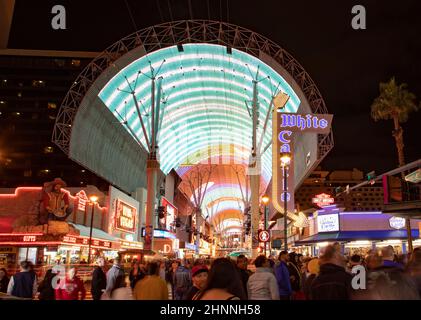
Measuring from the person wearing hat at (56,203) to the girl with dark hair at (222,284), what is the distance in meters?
29.0

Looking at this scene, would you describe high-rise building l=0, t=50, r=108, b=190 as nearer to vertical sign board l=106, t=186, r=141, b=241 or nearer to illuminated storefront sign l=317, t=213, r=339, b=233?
vertical sign board l=106, t=186, r=141, b=241

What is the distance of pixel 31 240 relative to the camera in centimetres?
2941

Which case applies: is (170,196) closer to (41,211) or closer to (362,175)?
(41,211)

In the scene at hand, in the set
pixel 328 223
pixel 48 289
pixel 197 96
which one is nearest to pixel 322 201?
pixel 328 223

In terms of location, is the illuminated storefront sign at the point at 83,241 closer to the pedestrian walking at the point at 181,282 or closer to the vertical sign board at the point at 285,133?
the vertical sign board at the point at 285,133

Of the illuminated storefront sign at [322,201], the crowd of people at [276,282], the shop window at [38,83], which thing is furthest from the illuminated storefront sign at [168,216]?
the crowd of people at [276,282]

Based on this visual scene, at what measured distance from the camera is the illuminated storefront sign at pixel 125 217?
47.9 meters

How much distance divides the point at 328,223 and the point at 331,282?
35.3m

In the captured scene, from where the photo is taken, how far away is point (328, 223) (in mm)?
38750

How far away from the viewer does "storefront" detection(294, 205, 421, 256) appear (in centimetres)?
3506

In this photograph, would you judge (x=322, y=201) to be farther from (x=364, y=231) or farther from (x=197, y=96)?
(x=197, y=96)

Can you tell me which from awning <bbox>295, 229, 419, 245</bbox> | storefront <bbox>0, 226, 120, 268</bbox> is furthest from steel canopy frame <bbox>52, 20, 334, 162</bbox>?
storefront <bbox>0, 226, 120, 268</bbox>

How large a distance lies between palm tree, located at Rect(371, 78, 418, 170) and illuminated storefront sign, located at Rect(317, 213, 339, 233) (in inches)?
392

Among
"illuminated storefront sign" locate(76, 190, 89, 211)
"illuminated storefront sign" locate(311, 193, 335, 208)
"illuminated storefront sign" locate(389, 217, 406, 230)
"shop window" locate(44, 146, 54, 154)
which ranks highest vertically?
"shop window" locate(44, 146, 54, 154)
